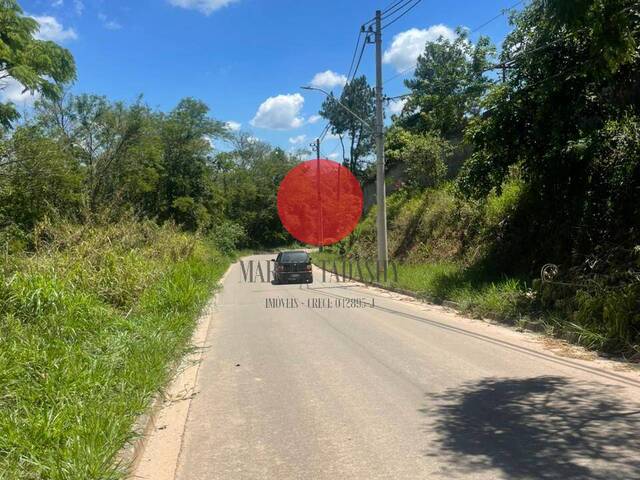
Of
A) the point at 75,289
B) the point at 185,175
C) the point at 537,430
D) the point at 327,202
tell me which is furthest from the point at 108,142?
the point at 537,430

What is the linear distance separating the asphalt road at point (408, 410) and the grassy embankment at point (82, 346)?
716 mm

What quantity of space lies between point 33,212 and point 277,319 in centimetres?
1984

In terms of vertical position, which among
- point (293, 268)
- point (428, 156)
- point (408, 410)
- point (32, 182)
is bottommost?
point (408, 410)

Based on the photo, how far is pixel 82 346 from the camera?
7.35 meters

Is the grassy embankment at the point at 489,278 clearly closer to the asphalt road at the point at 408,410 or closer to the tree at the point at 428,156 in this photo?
the asphalt road at the point at 408,410

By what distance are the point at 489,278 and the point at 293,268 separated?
34.3ft

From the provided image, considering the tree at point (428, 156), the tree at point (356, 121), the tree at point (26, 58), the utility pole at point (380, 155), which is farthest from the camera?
the tree at point (356, 121)

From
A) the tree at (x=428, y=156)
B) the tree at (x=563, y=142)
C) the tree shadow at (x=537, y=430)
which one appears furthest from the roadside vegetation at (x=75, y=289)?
the tree at (x=428, y=156)

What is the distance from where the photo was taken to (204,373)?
7.79 meters

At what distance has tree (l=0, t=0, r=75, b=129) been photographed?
1737 centimetres

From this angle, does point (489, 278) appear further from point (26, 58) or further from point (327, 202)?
point (327, 202)

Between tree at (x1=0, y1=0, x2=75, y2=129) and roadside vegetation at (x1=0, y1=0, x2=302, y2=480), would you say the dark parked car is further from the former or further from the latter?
tree at (x1=0, y1=0, x2=75, y2=129)

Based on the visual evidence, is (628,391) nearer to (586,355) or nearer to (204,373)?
(586,355)

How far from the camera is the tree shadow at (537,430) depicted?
13.6 feet
